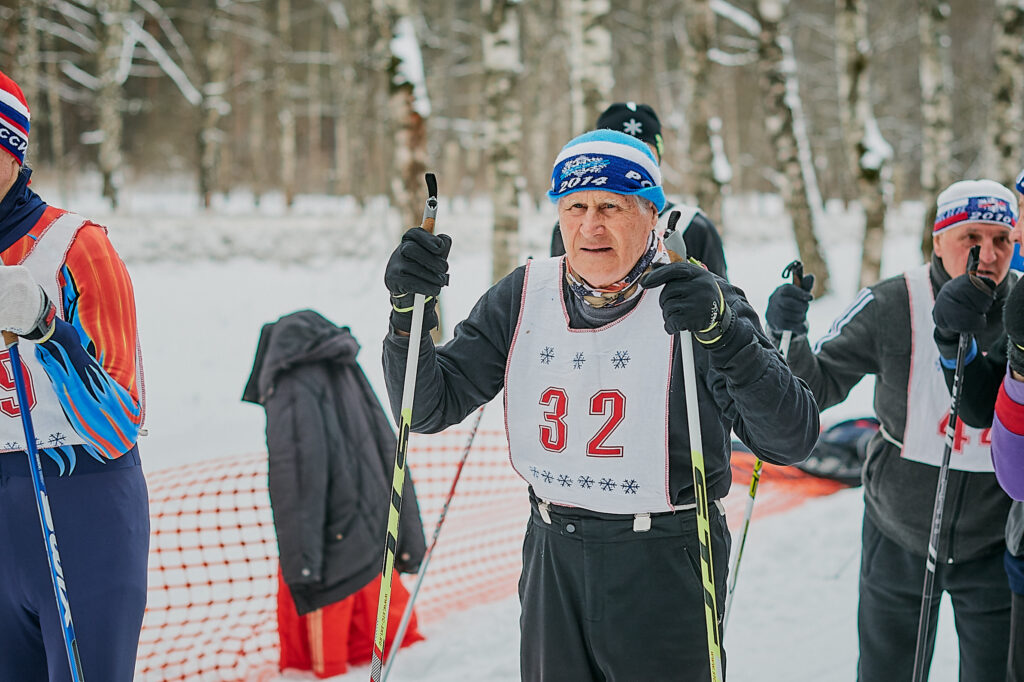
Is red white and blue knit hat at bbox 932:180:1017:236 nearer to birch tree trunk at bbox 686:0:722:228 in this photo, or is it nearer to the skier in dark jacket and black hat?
the skier in dark jacket and black hat

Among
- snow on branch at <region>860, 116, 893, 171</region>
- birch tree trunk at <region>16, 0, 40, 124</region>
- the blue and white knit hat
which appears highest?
birch tree trunk at <region>16, 0, 40, 124</region>

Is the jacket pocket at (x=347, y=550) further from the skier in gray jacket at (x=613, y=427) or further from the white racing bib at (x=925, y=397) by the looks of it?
the white racing bib at (x=925, y=397)

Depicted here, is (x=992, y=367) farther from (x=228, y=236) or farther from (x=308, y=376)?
(x=228, y=236)

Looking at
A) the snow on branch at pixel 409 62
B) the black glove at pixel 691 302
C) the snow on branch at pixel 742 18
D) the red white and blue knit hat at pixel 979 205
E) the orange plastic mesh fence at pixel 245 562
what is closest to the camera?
the black glove at pixel 691 302

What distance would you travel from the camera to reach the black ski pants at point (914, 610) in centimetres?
278

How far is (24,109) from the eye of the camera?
7.79 feet

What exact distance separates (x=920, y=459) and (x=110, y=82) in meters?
15.8

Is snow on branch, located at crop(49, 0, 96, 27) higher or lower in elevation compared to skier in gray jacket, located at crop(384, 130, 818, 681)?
higher

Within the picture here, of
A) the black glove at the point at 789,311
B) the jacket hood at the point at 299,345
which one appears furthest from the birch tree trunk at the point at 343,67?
the black glove at the point at 789,311

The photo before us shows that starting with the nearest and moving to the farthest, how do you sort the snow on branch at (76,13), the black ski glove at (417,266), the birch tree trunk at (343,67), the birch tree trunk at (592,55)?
the black ski glove at (417,266)
the birch tree trunk at (592,55)
the snow on branch at (76,13)
the birch tree trunk at (343,67)

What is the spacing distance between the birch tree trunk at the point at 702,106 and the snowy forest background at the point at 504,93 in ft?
0.08

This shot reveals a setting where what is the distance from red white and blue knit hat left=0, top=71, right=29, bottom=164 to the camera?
Result: 2297mm

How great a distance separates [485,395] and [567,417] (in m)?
0.38

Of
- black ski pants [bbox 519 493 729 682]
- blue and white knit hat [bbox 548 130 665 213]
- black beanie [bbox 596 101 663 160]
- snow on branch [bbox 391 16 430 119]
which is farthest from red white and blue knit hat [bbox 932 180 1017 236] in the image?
snow on branch [bbox 391 16 430 119]
